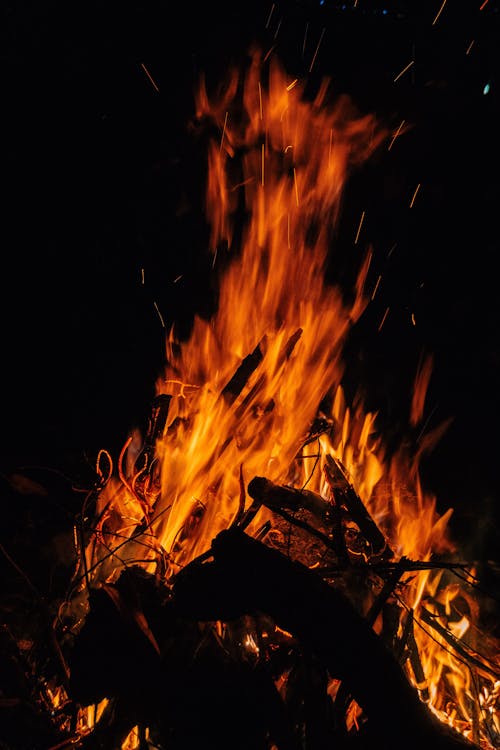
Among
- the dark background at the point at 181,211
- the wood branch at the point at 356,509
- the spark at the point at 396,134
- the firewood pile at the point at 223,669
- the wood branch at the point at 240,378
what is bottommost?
the firewood pile at the point at 223,669

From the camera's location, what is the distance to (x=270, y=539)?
279cm

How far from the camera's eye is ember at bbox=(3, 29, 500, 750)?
1796 mm

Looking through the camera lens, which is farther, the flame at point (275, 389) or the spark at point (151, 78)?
the spark at point (151, 78)

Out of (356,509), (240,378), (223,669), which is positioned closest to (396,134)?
(240,378)

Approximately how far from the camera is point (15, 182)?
521 cm

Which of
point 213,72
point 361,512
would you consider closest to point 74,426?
point 361,512

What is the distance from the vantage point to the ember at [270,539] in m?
1.80

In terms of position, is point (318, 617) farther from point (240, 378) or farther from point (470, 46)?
point (470, 46)

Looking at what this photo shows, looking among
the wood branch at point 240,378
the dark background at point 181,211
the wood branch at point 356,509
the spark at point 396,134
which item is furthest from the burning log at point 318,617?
the spark at point 396,134

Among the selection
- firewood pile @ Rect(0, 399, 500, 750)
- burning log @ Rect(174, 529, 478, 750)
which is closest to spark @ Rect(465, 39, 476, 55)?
firewood pile @ Rect(0, 399, 500, 750)

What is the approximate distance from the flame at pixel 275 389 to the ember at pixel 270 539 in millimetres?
15

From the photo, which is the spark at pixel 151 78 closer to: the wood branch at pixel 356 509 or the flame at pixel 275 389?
the flame at pixel 275 389

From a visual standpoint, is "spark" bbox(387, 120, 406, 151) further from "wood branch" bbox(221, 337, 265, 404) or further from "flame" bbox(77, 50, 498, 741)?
"wood branch" bbox(221, 337, 265, 404)

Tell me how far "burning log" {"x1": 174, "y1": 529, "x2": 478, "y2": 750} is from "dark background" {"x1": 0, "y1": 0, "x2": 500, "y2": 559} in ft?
10.4
